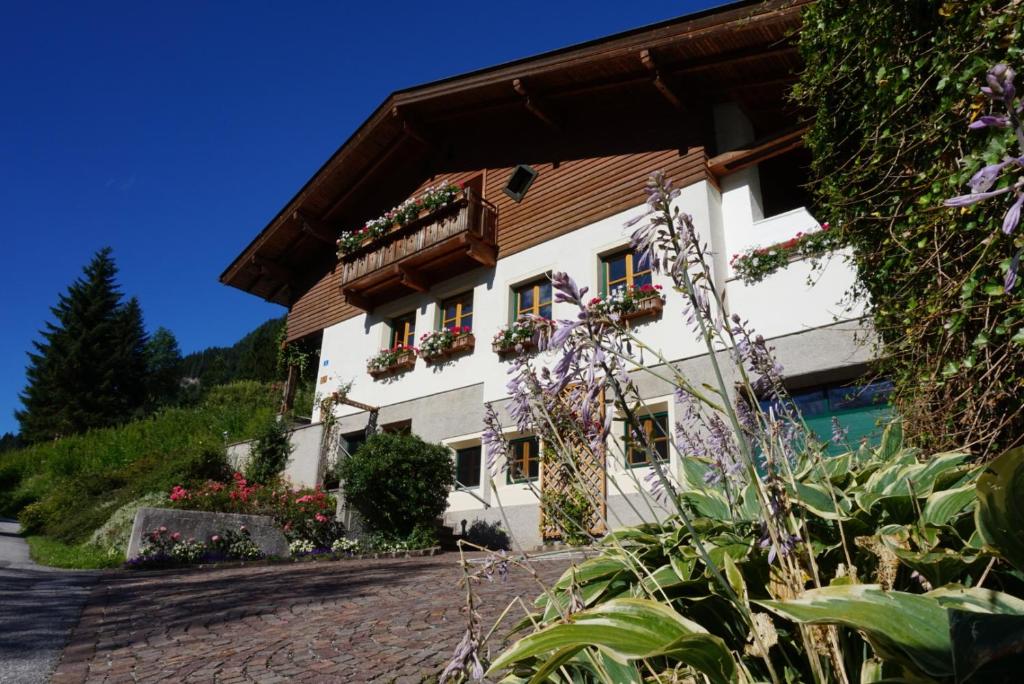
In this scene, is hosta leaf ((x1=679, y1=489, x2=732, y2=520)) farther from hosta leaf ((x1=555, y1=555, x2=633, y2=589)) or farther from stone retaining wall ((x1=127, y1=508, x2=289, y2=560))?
stone retaining wall ((x1=127, y1=508, x2=289, y2=560))

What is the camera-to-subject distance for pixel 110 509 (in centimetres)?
1310

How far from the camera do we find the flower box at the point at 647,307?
1005 cm

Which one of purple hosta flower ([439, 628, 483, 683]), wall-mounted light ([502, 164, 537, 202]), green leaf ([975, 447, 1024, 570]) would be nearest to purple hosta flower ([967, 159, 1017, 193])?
green leaf ([975, 447, 1024, 570])

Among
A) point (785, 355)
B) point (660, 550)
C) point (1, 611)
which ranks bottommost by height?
point (1, 611)

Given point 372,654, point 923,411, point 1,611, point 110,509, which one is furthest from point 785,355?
point 110,509

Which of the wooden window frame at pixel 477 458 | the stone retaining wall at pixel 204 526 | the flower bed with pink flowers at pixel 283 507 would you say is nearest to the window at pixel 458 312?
the wooden window frame at pixel 477 458

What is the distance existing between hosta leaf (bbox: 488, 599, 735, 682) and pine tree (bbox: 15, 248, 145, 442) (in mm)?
40374

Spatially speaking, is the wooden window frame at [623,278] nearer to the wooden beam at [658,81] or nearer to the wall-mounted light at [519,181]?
the wooden beam at [658,81]

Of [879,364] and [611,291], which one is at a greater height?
[611,291]

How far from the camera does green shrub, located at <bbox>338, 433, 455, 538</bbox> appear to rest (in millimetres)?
10914

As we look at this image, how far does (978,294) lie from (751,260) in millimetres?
6453

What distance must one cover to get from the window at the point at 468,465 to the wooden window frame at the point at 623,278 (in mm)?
4131

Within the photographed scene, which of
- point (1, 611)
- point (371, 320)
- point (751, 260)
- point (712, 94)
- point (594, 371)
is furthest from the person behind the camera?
point (371, 320)

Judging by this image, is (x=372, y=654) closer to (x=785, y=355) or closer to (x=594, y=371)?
(x=594, y=371)
